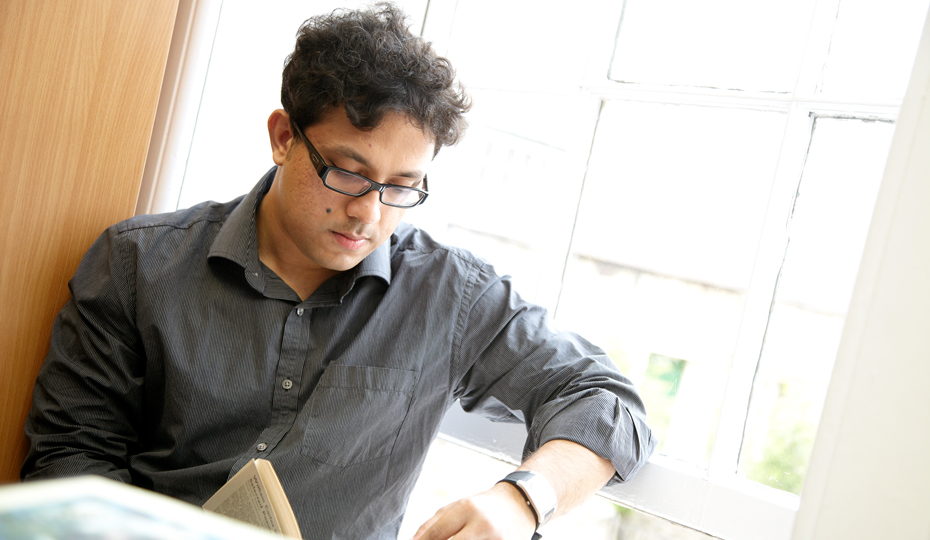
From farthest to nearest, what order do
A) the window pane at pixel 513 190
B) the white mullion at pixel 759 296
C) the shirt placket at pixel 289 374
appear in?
the window pane at pixel 513 190, the white mullion at pixel 759 296, the shirt placket at pixel 289 374

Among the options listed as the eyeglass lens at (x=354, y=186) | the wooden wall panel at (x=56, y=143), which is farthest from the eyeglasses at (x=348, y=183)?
the wooden wall panel at (x=56, y=143)

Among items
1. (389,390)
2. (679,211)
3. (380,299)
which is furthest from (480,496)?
(679,211)

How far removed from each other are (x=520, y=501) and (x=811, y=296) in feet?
2.42

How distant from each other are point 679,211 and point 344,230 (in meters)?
0.77

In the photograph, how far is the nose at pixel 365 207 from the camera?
1170 mm

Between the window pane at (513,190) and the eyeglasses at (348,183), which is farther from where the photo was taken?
the window pane at (513,190)

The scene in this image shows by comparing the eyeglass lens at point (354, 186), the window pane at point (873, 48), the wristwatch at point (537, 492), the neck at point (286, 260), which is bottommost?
the wristwatch at point (537, 492)

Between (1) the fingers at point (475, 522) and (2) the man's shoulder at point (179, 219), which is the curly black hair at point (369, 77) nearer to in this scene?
(2) the man's shoulder at point (179, 219)

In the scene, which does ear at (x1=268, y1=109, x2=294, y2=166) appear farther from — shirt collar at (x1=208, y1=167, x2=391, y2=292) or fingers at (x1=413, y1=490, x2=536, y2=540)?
fingers at (x1=413, y1=490, x2=536, y2=540)

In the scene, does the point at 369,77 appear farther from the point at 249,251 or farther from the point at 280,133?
the point at 249,251

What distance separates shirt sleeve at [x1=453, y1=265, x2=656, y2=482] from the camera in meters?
1.12

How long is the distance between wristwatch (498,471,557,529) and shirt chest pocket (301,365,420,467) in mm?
299

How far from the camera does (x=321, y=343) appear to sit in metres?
1.25

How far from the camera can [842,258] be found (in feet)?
4.22
